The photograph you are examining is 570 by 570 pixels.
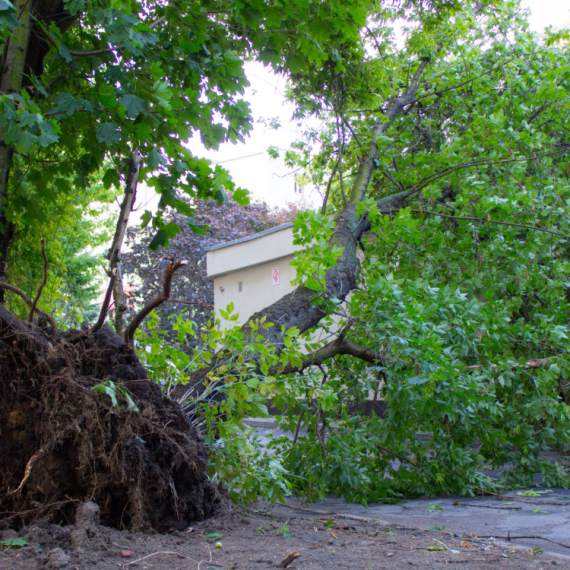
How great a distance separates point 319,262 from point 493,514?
2399 millimetres

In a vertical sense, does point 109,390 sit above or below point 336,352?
below

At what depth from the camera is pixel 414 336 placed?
4062 mm

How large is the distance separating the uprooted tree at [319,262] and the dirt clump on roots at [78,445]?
11mm

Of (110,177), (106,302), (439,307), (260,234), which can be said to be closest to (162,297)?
(106,302)

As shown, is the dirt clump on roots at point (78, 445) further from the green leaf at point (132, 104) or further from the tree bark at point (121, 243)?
the green leaf at point (132, 104)

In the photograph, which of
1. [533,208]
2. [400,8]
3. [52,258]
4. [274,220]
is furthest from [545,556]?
[274,220]

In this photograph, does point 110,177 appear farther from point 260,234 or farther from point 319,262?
point 260,234

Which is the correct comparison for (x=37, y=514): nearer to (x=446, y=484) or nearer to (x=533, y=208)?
(x=446, y=484)

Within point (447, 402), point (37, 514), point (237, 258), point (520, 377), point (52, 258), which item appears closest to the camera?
point (37, 514)

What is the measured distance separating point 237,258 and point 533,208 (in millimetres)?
8995

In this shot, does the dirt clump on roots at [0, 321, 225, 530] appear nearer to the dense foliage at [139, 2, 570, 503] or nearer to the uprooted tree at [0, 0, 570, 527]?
the uprooted tree at [0, 0, 570, 527]

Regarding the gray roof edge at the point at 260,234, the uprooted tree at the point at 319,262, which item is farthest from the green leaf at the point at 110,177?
the gray roof edge at the point at 260,234

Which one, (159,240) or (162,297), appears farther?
(159,240)

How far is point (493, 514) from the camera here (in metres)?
4.12
